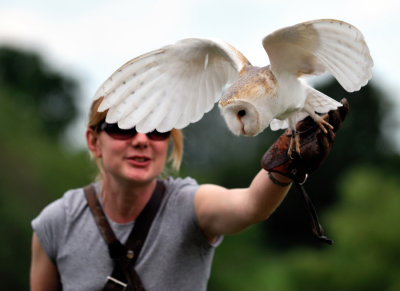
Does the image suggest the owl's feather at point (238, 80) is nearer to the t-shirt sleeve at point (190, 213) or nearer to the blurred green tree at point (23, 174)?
the t-shirt sleeve at point (190, 213)

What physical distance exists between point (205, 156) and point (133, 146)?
3326 cm

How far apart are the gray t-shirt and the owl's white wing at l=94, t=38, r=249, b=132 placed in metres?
0.65

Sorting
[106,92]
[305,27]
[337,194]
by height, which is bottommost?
[337,194]

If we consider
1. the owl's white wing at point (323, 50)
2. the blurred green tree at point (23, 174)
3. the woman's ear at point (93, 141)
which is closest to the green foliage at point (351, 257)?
the blurred green tree at point (23, 174)

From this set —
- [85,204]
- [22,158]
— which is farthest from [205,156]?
[85,204]

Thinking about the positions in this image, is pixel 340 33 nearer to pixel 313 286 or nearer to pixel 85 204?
pixel 85 204

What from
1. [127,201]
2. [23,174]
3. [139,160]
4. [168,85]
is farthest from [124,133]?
[23,174]

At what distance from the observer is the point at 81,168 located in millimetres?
23500

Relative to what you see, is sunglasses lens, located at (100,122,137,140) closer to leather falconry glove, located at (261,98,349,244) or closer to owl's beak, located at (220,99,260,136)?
leather falconry glove, located at (261,98,349,244)

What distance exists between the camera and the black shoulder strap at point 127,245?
285 centimetres

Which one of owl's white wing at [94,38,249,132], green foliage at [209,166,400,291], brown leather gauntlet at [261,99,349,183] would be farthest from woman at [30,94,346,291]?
green foliage at [209,166,400,291]

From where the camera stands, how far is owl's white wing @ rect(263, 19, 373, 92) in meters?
2.08

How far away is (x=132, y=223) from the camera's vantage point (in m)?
3.01

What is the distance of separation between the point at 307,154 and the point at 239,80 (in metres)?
0.47
